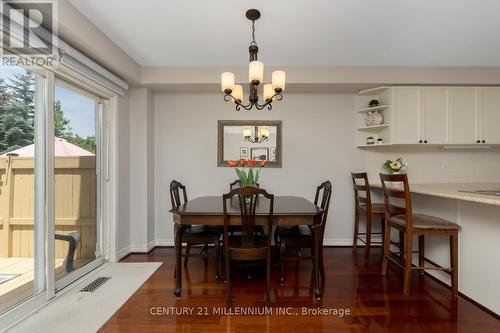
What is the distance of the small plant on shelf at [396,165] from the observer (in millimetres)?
3176

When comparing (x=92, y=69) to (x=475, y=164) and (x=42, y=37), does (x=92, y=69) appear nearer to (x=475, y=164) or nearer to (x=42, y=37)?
(x=42, y=37)

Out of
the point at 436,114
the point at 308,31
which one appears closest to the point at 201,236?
the point at 308,31

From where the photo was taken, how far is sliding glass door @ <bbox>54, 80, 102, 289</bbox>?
2234mm

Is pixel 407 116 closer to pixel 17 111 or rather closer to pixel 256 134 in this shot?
pixel 256 134

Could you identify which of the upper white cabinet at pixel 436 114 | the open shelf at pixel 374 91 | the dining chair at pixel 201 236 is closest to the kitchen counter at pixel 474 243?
the upper white cabinet at pixel 436 114

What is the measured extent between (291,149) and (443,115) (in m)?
1.97

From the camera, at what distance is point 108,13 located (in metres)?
2.04

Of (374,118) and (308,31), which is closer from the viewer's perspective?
(308,31)

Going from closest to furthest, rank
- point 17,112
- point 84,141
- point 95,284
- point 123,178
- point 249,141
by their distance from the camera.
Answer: point 17,112 < point 95,284 < point 84,141 < point 123,178 < point 249,141

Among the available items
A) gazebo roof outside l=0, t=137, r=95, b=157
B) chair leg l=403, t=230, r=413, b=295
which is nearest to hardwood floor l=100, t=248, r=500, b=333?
chair leg l=403, t=230, r=413, b=295

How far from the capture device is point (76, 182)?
2.46 metres

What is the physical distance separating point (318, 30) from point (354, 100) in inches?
61.1

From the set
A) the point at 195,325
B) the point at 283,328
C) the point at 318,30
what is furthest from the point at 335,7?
the point at 195,325

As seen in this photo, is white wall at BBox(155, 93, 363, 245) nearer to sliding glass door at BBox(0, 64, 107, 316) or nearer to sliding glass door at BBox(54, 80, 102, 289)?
sliding glass door at BBox(54, 80, 102, 289)
